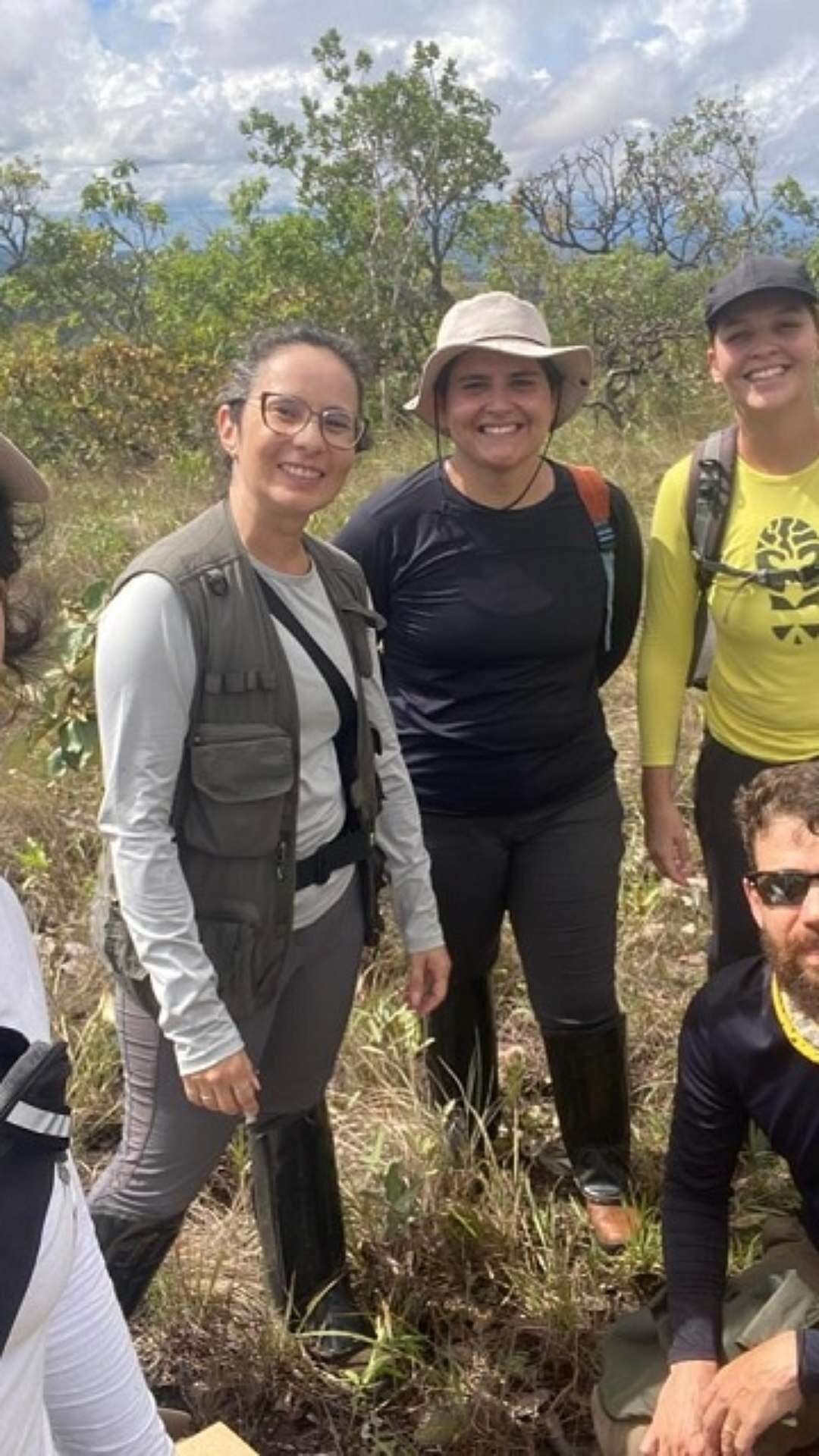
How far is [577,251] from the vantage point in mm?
14547

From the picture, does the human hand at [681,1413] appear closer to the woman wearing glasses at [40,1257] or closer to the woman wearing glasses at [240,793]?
the woman wearing glasses at [240,793]

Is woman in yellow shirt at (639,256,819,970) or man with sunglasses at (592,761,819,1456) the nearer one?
man with sunglasses at (592,761,819,1456)

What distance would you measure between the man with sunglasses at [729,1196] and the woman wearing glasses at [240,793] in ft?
2.02

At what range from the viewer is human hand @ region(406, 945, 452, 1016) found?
234cm

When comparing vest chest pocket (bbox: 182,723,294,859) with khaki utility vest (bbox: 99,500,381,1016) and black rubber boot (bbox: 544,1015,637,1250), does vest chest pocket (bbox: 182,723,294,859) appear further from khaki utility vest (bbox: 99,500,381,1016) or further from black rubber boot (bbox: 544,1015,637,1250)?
black rubber boot (bbox: 544,1015,637,1250)

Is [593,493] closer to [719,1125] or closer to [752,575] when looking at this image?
[752,575]

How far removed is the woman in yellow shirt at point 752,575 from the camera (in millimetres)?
2396

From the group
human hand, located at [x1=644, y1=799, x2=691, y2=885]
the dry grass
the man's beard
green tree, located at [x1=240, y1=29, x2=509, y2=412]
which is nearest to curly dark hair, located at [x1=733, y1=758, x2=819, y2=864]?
the man's beard

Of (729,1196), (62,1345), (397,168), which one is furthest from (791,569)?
(397,168)

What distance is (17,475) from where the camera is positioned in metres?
1.25

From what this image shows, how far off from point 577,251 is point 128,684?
14.0 metres

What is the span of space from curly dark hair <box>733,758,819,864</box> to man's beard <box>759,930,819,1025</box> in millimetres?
146

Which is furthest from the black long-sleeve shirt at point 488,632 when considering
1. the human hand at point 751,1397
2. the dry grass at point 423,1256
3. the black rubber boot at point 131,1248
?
the human hand at point 751,1397

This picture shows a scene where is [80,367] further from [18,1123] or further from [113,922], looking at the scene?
[18,1123]
